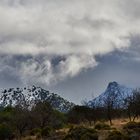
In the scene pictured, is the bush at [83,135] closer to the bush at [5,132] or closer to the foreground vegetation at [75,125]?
the foreground vegetation at [75,125]

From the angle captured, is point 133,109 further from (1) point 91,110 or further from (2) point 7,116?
(2) point 7,116

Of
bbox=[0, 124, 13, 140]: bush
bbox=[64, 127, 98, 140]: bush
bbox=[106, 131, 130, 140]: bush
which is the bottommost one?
bbox=[106, 131, 130, 140]: bush

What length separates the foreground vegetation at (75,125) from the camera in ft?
236

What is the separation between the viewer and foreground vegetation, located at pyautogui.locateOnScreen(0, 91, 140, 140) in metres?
72.1

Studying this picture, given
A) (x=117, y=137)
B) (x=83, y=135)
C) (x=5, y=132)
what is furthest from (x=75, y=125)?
(x=117, y=137)

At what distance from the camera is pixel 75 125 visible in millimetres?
108000

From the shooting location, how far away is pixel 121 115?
13988cm

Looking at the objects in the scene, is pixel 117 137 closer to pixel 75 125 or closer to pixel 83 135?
pixel 83 135

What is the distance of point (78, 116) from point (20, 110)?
67.3 ft

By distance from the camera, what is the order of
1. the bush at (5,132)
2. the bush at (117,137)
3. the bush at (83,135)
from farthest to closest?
the bush at (5,132)
the bush at (83,135)
the bush at (117,137)

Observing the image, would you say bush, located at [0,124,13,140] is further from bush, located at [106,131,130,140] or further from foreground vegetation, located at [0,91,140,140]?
bush, located at [106,131,130,140]

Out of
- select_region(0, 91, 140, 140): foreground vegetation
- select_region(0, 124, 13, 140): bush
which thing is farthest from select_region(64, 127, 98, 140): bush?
select_region(0, 124, 13, 140): bush

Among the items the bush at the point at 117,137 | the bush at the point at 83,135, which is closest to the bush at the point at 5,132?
the bush at the point at 83,135

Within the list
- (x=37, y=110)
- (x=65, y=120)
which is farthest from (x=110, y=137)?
(x=65, y=120)
